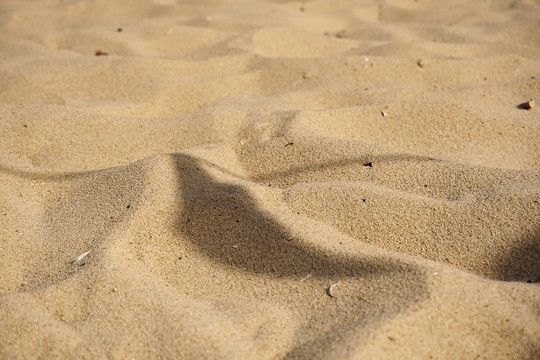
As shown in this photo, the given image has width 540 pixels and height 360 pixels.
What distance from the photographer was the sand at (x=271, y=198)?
3.64 ft

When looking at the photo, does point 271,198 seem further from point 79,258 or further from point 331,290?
point 79,258

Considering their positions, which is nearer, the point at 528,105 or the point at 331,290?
the point at 331,290

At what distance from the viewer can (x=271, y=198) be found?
158cm

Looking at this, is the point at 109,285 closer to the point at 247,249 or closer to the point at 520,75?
the point at 247,249

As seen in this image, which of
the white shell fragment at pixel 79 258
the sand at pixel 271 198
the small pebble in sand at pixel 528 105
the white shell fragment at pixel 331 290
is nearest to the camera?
the sand at pixel 271 198

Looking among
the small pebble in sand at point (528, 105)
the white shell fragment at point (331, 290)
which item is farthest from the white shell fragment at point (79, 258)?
the small pebble in sand at point (528, 105)

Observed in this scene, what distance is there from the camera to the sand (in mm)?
1108

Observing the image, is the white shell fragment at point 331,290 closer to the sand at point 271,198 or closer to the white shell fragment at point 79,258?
the sand at point 271,198

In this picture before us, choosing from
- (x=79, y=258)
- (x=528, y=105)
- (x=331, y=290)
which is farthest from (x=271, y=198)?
(x=528, y=105)

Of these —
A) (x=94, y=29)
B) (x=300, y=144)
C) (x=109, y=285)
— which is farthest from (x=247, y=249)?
(x=94, y=29)

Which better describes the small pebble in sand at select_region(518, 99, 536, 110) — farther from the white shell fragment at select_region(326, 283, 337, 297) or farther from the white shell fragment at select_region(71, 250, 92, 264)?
the white shell fragment at select_region(71, 250, 92, 264)

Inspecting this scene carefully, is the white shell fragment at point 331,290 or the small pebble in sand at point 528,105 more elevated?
the small pebble in sand at point 528,105

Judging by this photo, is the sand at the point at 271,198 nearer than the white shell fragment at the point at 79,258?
Yes

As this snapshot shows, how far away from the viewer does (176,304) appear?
1191 millimetres
